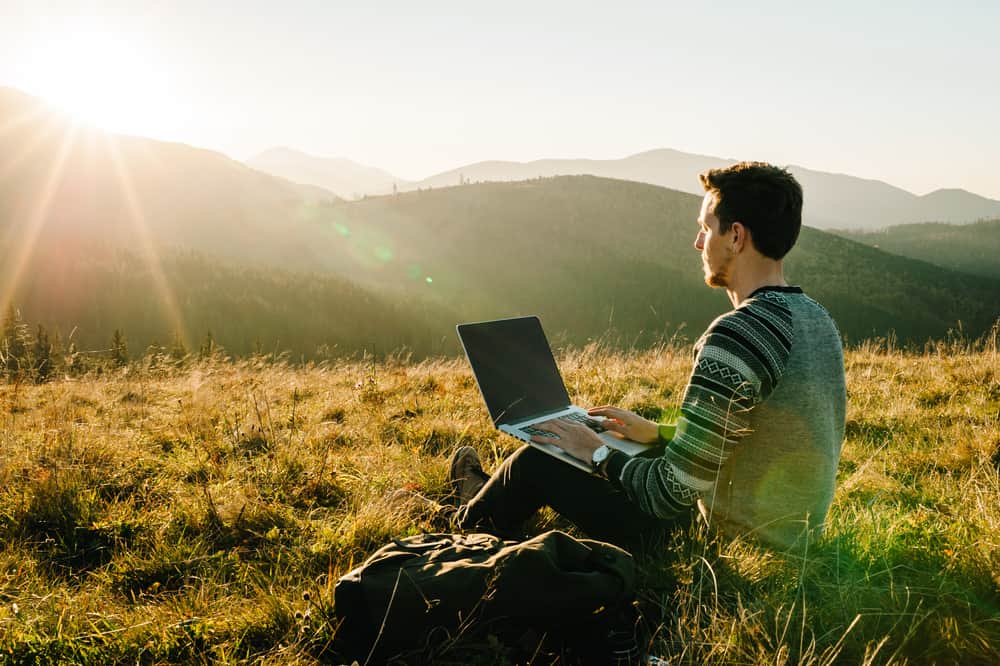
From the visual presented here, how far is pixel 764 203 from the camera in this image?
231 cm

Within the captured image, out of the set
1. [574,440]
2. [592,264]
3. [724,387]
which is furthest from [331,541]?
[592,264]

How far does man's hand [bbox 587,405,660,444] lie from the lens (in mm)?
2981

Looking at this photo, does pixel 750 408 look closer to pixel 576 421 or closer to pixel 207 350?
pixel 576 421

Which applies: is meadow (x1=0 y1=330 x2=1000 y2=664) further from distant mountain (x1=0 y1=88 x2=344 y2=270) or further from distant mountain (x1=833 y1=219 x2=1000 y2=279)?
distant mountain (x1=833 y1=219 x2=1000 y2=279)

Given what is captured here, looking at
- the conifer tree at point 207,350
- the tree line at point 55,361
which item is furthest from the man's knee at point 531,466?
the conifer tree at point 207,350

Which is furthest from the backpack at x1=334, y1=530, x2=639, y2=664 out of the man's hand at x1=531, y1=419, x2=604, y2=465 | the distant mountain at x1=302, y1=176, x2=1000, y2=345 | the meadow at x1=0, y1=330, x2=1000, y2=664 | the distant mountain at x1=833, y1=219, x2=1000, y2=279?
the distant mountain at x1=833, y1=219, x2=1000, y2=279

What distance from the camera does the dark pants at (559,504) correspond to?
2855 mm

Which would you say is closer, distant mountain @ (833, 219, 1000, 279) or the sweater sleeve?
the sweater sleeve

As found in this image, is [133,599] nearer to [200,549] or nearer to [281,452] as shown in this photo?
[200,549]

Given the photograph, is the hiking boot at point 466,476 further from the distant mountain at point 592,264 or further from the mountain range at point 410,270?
the distant mountain at point 592,264

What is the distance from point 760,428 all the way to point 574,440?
863 mm

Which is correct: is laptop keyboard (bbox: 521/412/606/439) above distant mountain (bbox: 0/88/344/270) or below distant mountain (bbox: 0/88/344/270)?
below

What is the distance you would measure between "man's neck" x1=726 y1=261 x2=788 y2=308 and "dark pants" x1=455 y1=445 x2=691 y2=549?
1119 millimetres

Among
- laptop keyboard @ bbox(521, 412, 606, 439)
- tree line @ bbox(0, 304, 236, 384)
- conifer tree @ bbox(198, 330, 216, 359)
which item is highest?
laptop keyboard @ bbox(521, 412, 606, 439)
